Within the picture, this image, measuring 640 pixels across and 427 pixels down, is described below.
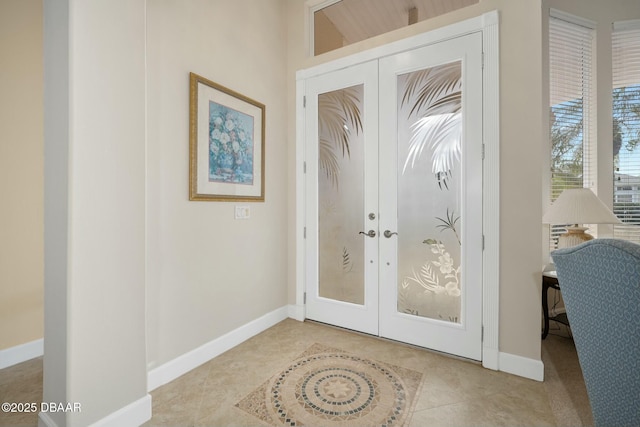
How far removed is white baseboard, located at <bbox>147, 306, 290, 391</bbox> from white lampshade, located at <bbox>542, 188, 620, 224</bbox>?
8.32 ft

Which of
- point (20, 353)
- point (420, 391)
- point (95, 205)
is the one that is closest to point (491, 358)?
point (420, 391)

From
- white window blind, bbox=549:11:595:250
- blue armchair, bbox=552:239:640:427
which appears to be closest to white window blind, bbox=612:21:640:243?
white window blind, bbox=549:11:595:250

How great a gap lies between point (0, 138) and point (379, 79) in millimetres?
2968

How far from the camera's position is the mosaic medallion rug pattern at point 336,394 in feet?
5.24

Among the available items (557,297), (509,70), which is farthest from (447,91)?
(557,297)

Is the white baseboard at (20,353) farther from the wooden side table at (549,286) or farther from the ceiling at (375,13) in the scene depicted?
the wooden side table at (549,286)

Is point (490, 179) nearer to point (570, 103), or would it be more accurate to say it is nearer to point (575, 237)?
point (575, 237)

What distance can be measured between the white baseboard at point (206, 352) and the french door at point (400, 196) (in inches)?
18.5

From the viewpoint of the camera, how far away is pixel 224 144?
2.30 m

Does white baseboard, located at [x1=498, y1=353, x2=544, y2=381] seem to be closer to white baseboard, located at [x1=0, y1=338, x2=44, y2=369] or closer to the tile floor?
the tile floor

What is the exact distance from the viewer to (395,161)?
8.07 feet

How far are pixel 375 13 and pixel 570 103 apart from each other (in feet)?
6.76

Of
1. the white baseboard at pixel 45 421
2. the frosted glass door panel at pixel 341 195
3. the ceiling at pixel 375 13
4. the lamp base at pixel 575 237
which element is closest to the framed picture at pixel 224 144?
the frosted glass door panel at pixel 341 195

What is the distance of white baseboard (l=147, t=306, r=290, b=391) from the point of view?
186 cm
